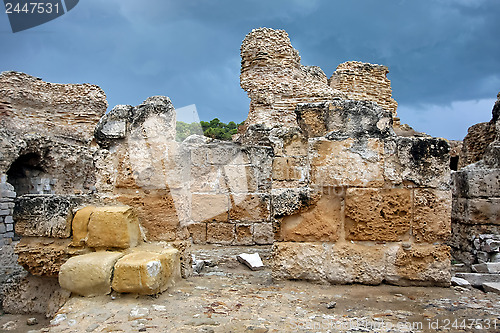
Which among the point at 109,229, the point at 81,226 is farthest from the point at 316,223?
the point at 81,226

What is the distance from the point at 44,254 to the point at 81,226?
479mm

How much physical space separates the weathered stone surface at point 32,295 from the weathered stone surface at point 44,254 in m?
0.23

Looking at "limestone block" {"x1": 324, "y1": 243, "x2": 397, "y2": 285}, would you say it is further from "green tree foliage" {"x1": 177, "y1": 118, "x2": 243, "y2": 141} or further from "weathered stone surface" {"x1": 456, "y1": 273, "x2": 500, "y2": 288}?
"green tree foliage" {"x1": 177, "y1": 118, "x2": 243, "y2": 141}

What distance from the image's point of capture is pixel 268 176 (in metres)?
6.39

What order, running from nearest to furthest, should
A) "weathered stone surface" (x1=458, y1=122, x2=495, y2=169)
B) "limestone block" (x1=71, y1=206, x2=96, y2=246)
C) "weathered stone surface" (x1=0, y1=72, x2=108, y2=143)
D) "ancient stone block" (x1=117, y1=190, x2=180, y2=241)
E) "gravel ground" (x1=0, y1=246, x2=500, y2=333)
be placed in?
"gravel ground" (x1=0, y1=246, x2=500, y2=333) → "limestone block" (x1=71, y1=206, x2=96, y2=246) → "ancient stone block" (x1=117, y1=190, x2=180, y2=241) → "weathered stone surface" (x1=458, y1=122, x2=495, y2=169) → "weathered stone surface" (x1=0, y1=72, x2=108, y2=143)

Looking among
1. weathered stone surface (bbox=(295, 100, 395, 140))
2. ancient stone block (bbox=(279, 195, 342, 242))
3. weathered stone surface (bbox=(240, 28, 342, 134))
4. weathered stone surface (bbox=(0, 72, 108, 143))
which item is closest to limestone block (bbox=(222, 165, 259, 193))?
weathered stone surface (bbox=(295, 100, 395, 140))

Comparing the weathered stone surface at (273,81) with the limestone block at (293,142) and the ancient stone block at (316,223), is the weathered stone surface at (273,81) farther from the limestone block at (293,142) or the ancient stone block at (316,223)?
the ancient stone block at (316,223)

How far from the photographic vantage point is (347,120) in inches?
130

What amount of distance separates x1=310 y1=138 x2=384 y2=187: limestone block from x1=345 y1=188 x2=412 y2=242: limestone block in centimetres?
11

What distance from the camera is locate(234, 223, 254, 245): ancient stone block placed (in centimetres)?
616

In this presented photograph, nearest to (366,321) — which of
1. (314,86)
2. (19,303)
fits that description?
(19,303)

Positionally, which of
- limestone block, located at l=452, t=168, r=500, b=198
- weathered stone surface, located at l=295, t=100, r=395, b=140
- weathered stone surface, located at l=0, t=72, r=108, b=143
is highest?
weathered stone surface, located at l=0, t=72, r=108, b=143

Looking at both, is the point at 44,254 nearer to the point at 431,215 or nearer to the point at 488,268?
the point at 431,215

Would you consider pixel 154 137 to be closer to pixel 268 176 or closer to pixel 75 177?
pixel 268 176
